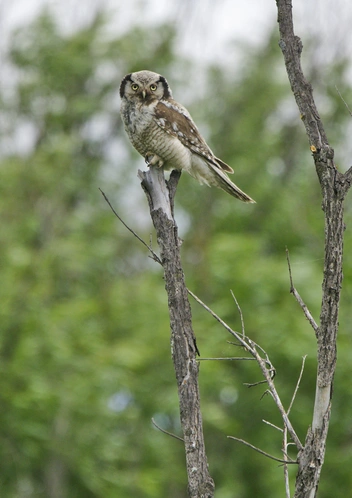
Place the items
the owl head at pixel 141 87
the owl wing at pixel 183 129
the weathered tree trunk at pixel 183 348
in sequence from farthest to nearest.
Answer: the owl head at pixel 141 87, the owl wing at pixel 183 129, the weathered tree trunk at pixel 183 348

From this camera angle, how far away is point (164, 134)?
5.23 m

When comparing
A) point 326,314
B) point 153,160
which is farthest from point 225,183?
point 326,314

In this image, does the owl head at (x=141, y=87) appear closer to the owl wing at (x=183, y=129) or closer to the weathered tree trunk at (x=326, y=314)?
the owl wing at (x=183, y=129)

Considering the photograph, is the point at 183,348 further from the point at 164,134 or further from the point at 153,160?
the point at 164,134

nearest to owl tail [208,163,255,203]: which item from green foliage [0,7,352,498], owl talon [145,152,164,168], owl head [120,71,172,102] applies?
owl talon [145,152,164,168]

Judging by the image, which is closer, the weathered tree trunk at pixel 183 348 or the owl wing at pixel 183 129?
the weathered tree trunk at pixel 183 348

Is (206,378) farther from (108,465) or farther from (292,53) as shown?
(292,53)

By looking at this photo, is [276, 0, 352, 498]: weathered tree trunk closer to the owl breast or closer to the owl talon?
the owl talon

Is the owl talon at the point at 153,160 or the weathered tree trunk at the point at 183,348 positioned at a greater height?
the owl talon at the point at 153,160

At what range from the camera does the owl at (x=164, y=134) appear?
16.8 feet

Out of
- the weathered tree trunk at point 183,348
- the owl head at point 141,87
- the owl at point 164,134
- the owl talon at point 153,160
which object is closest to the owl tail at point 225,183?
the owl at point 164,134

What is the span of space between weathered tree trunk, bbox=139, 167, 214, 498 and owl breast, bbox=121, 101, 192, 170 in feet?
5.30

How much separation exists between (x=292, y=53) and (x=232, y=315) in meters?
8.91

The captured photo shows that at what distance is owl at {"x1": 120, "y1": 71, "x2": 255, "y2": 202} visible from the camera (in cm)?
512
